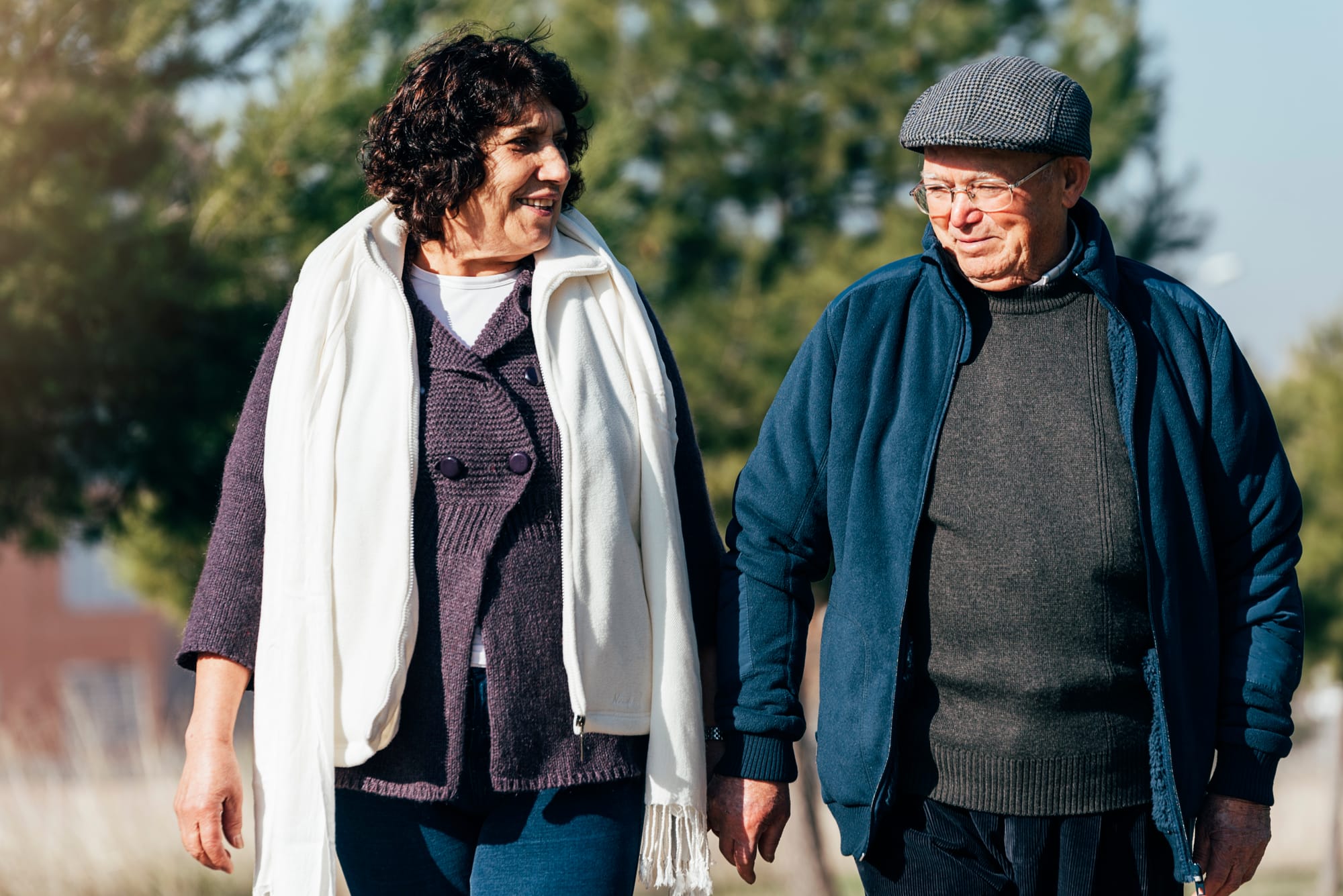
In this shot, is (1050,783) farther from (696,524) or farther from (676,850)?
(696,524)

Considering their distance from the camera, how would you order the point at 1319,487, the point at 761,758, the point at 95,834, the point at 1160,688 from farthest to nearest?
the point at 1319,487 < the point at 95,834 < the point at 761,758 < the point at 1160,688

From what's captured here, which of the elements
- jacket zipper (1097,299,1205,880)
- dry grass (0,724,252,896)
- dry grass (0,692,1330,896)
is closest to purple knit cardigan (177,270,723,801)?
jacket zipper (1097,299,1205,880)

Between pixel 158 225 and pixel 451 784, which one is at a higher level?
pixel 158 225

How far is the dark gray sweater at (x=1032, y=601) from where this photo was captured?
218 cm

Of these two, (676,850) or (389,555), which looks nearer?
(389,555)

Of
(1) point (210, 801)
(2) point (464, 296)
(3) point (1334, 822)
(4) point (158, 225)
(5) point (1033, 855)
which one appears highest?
(4) point (158, 225)

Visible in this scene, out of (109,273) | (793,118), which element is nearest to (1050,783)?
(109,273)

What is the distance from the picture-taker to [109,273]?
474 centimetres

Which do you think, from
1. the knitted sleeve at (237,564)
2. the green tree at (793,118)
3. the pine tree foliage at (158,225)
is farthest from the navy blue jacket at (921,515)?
the green tree at (793,118)

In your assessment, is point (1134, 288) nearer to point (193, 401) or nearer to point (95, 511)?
point (193, 401)

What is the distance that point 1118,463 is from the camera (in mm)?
2213

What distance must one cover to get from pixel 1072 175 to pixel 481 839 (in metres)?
1.42

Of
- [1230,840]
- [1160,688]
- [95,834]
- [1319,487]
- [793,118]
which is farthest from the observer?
[1319,487]

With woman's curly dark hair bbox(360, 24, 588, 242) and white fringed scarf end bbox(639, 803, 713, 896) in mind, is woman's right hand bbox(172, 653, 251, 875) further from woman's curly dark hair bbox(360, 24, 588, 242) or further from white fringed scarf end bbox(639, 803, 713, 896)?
woman's curly dark hair bbox(360, 24, 588, 242)
